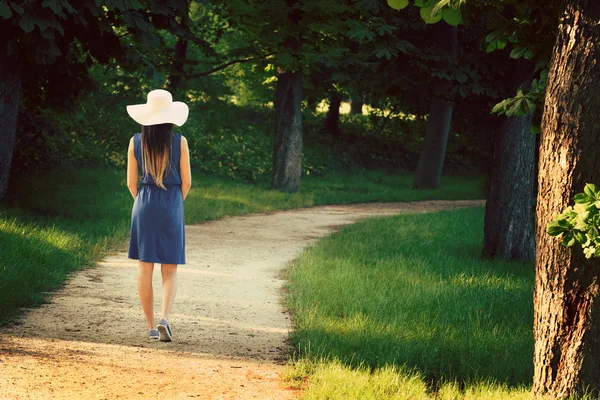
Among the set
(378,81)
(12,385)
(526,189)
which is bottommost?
(12,385)

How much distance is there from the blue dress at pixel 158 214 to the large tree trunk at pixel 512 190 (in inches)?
302

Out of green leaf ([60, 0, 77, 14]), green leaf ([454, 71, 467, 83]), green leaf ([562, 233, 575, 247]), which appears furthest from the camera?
green leaf ([454, 71, 467, 83])

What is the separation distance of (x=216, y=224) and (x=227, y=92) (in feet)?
21.0

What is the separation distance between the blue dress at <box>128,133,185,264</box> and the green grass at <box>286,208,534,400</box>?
52.2 inches

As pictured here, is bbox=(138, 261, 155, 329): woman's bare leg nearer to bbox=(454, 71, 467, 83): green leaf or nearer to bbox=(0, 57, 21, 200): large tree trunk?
bbox=(0, 57, 21, 200): large tree trunk

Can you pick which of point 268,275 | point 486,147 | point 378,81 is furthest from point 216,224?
point 486,147

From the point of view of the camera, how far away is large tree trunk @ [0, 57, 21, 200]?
13523mm

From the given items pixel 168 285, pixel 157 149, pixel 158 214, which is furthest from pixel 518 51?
pixel 168 285

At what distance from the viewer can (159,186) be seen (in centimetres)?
689

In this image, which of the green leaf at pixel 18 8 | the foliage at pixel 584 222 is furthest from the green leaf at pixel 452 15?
the green leaf at pixel 18 8

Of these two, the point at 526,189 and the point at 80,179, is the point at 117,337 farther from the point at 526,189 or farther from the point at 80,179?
the point at 80,179

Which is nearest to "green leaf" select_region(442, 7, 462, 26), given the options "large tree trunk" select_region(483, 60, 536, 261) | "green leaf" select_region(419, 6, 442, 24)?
"green leaf" select_region(419, 6, 442, 24)

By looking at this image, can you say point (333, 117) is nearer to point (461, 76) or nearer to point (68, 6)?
point (461, 76)

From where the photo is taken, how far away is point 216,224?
54.3ft
